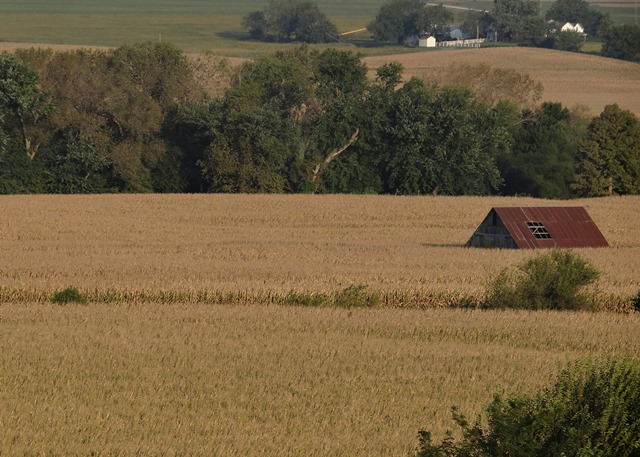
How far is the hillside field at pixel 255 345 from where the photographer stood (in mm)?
19000

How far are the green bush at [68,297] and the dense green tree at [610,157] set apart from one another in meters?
44.2

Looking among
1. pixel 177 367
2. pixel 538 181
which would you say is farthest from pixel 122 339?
pixel 538 181

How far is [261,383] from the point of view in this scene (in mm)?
22344

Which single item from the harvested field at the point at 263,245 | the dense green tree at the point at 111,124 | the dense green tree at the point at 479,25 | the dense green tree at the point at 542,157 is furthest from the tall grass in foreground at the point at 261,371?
the dense green tree at the point at 479,25

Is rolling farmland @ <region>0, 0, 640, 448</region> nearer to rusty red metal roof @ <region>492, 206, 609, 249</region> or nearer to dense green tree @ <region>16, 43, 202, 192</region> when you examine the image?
rusty red metal roof @ <region>492, 206, 609, 249</region>

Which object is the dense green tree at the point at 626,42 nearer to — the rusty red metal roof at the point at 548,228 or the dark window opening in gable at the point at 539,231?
the rusty red metal roof at the point at 548,228

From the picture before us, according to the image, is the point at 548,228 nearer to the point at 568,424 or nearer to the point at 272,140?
the point at 272,140

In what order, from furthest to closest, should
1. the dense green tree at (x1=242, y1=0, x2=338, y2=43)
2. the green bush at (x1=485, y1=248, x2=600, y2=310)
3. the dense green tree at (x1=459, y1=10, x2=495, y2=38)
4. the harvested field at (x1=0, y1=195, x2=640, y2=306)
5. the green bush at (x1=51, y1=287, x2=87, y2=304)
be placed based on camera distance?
1. the dense green tree at (x1=459, y1=10, x2=495, y2=38)
2. the dense green tree at (x1=242, y1=0, x2=338, y2=43)
3. the harvested field at (x1=0, y1=195, x2=640, y2=306)
4. the green bush at (x1=485, y1=248, x2=600, y2=310)
5. the green bush at (x1=51, y1=287, x2=87, y2=304)

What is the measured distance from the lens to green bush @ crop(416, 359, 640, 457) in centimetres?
1298

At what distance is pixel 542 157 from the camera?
7381cm

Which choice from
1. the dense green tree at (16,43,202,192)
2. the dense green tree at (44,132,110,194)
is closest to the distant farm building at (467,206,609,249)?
the dense green tree at (16,43,202,192)

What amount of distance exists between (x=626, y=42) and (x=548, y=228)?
4006 inches

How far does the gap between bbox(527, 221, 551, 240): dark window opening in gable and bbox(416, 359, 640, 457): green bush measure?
30.7 m

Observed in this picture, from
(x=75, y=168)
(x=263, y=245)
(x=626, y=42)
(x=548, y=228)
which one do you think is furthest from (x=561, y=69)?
(x=263, y=245)
